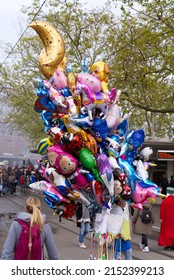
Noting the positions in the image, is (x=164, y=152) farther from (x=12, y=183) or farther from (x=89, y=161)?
(x=89, y=161)

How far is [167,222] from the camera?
11266 mm

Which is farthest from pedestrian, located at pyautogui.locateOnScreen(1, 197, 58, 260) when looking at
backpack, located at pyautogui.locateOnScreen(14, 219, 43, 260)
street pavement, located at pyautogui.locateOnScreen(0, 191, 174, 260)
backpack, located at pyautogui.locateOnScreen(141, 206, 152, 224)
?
backpack, located at pyautogui.locateOnScreen(141, 206, 152, 224)

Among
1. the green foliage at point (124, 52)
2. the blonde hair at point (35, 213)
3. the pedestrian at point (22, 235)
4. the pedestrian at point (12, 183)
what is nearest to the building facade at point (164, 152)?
the green foliage at point (124, 52)

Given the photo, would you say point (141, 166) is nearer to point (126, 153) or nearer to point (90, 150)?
point (126, 153)

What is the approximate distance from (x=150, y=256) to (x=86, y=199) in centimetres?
501

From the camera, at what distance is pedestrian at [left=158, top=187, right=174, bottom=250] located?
36.8 feet

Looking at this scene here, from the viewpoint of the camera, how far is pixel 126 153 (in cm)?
627

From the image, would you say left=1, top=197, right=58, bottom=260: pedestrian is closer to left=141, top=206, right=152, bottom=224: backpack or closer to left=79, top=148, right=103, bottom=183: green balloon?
left=79, top=148, right=103, bottom=183: green balloon

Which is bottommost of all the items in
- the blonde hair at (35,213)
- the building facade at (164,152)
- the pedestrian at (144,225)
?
the pedestrian at (144,225)

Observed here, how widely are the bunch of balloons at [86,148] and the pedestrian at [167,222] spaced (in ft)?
16.5

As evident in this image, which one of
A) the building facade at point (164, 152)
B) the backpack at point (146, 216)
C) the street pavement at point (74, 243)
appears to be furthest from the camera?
the building facade at point (164, 152)

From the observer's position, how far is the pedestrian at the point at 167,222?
11.2 m

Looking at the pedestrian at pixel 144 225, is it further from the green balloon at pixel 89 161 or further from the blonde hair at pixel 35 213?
the blonde hair at pixel 35 213
